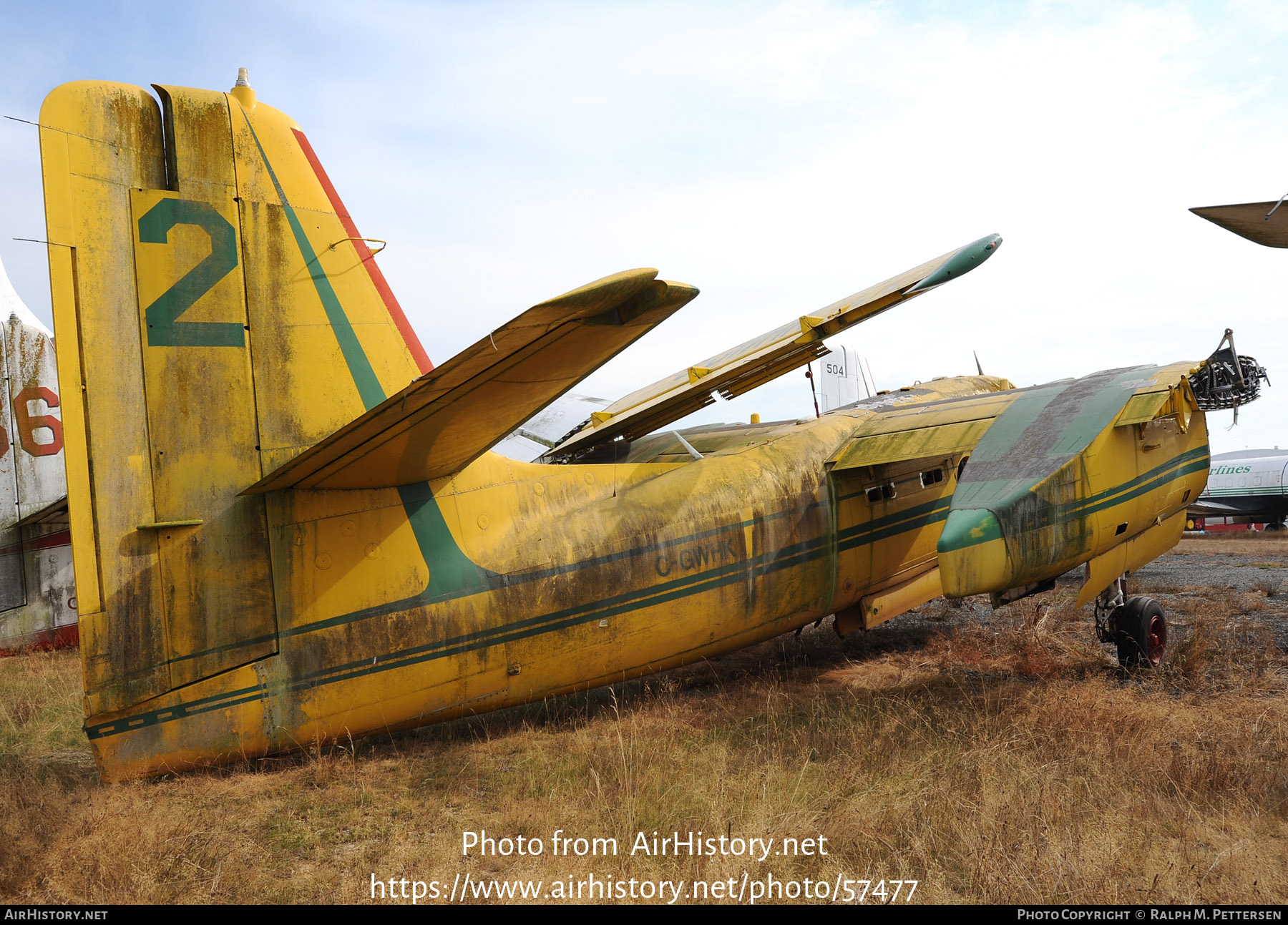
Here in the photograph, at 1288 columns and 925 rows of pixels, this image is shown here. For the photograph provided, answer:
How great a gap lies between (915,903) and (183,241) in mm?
6138

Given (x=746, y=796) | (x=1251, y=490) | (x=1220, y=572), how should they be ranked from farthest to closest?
(x=1251, y=490) → (x=1220, y=572) → (x=746, y=796)

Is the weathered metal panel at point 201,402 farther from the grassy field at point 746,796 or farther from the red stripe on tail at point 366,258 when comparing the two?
the grassy field at point 746,796

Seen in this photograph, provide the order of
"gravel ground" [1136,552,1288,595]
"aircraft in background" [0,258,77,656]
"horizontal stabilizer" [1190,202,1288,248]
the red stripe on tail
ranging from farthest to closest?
"gravel ground" [1136,552,1288,595] < "aircraft in background" [0,258,77,656] < "horizontal stabilizer" [1190,202,1288,248] < the red stripe on tail

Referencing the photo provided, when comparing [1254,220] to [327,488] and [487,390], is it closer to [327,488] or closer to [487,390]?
[487,390]

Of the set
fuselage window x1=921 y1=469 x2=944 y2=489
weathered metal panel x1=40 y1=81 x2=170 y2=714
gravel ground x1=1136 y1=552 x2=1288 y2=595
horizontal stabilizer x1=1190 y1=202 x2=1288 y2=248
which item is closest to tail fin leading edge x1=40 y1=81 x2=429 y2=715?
weathered metal panel x1=40 y1=81 x2=170 y2=714

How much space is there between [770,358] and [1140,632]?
5.13 meters

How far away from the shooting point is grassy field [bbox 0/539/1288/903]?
4379 millimetres

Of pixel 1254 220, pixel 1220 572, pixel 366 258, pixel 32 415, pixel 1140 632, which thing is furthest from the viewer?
pixel 1220 572

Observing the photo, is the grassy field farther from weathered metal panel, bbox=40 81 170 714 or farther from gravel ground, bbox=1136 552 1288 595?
gravel ground, bbox=1136 552 1288 595

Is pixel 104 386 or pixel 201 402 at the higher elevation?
pixel 104 386

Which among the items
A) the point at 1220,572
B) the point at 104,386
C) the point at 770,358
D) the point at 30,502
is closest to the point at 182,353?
the point at 104,386

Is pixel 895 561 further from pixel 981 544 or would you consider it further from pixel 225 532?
pixel 225 532

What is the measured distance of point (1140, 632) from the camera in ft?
29.6

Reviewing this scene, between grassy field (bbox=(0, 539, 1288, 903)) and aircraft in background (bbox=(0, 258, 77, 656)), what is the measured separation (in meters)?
5.01
